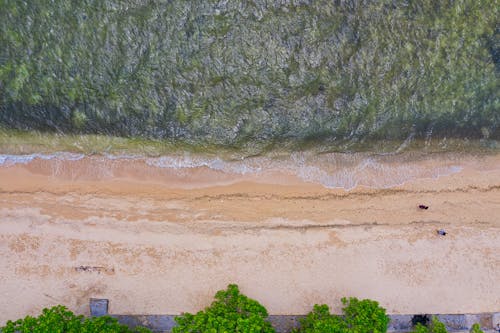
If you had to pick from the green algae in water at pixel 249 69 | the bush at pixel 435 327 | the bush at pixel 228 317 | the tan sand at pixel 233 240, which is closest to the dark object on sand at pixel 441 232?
the tan sand at pixel 233 240

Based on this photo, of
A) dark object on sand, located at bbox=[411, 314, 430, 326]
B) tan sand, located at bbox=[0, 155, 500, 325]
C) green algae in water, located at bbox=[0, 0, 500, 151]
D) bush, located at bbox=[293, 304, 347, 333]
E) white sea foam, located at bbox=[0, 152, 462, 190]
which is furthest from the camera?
white sea foam, located at bbox=[0, 152, 462, 190]

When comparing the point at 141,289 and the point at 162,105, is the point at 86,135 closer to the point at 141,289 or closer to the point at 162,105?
the point at 162,105

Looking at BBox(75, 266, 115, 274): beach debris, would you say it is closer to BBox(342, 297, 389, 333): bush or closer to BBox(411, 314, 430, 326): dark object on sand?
BBox(342, 297, 389, 333): bush

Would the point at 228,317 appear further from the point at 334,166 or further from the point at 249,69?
the point at 249,69

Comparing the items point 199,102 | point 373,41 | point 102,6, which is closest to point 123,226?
point 199,102

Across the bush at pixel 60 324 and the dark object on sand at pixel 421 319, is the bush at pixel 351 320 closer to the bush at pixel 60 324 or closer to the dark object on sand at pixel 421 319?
the dark object on sand at pixel 421 319

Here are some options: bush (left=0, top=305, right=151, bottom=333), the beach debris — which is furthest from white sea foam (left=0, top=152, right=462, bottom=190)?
bush (left=0, top=305, right=151, bottom=333)
